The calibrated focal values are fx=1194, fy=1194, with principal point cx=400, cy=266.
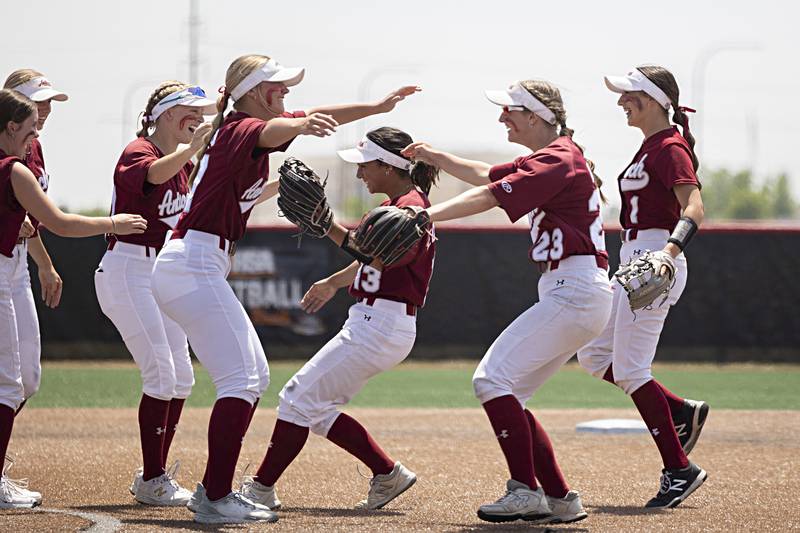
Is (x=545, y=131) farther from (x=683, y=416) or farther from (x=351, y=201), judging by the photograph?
(x=351, y=201)

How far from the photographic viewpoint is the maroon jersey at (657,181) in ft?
20.0

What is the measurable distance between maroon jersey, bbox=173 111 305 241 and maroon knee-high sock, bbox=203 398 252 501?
77cm

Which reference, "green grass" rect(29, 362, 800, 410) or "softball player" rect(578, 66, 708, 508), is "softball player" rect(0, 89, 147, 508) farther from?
"green grass" rect(29, 362, 800, 410)

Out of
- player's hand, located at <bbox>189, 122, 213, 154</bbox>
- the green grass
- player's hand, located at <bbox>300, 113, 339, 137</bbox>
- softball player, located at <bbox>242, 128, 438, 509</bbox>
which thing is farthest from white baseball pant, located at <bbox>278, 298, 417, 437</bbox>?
the green grass

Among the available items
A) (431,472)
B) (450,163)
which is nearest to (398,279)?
(450,163)

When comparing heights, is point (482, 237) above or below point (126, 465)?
below

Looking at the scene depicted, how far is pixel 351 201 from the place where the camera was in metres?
97.9

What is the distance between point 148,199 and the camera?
610 cm

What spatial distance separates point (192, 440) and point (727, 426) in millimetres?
4335

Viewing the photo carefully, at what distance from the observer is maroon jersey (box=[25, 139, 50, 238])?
6.34m

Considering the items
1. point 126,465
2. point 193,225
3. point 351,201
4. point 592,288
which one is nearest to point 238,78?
point 193,225

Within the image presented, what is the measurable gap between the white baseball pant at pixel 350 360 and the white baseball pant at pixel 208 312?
13.6 inches

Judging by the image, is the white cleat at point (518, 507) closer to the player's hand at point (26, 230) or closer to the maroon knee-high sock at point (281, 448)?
the maroon knee-high sock at point (281, 448)

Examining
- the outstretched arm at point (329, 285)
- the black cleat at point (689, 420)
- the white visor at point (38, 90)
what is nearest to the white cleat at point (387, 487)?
the outstretched arm at point (329, 285)
